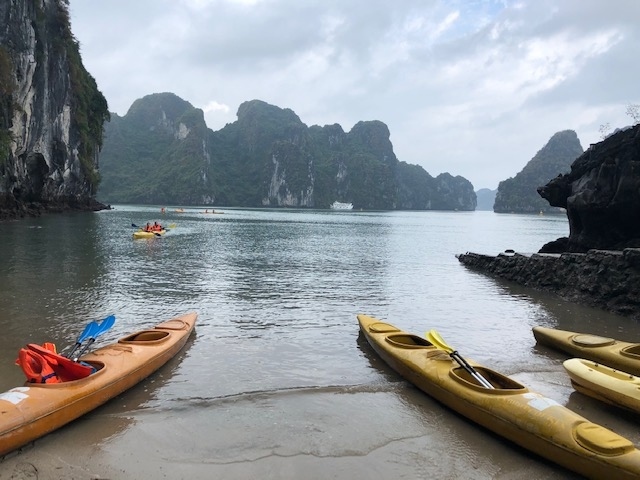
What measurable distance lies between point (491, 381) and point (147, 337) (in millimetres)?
5773

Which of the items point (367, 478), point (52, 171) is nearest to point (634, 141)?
point (367, 478)

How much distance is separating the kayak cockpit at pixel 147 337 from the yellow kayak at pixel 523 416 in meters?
4.05

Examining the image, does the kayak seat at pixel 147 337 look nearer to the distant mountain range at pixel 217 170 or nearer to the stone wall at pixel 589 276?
the stone wall at pixel 589 276

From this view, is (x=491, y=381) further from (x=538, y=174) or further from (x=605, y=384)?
(x=538, y=174)

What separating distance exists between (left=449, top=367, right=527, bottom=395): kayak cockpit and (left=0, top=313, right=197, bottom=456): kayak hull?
4611 millimetres

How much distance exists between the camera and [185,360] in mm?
7875

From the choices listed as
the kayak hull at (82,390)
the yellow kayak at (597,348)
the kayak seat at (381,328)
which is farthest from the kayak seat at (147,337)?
the yellow kayak at (597,348)

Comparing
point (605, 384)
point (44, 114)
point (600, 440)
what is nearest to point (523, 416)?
point (600, 440)

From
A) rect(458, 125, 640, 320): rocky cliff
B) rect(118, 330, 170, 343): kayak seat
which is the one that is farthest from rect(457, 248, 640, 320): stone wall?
rect(118, 330, 170, 343): kayak seat

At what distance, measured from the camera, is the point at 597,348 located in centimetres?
819

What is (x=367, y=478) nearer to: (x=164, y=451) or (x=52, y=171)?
(x=164, y=451)

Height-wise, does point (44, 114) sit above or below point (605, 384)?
above

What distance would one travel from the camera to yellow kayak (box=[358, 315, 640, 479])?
4.41 m

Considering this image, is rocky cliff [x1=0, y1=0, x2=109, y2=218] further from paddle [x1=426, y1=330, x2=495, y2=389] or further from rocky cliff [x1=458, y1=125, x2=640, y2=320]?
rocky cliff [x1=458, y1=125, x2=640, y2=320]
